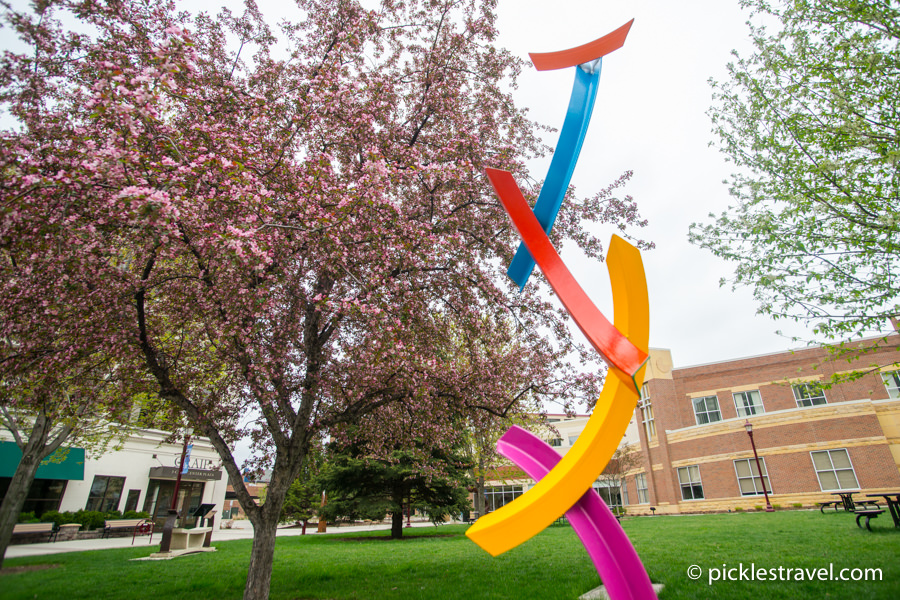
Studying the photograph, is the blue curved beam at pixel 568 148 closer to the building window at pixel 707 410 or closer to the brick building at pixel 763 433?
the brick building at pixel 763 433

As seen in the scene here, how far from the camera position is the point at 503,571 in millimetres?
9195

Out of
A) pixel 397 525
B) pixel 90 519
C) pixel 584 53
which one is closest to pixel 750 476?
pixel 397 525

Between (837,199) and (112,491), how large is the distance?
3135cm

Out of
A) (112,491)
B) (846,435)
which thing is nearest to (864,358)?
(846,435)

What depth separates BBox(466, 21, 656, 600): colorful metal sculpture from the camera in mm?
3979

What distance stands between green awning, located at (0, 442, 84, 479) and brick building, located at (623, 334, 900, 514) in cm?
3296

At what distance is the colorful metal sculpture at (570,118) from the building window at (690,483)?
34192mm

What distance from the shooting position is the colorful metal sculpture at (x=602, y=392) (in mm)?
3979

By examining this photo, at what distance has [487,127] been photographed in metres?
9.40

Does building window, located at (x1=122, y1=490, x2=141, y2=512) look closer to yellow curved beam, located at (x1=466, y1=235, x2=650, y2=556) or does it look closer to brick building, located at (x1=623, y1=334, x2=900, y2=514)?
yellow curved beam, located at (x1=466, y1=235, x2=650, y2=556)

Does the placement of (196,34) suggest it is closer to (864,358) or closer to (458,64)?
(458,64)

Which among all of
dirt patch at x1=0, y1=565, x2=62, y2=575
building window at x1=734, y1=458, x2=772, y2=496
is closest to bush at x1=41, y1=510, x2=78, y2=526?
dirt patch at x1=0, y1=565, x2=62, y2=575

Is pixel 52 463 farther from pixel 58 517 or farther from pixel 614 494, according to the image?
pixel 614 494

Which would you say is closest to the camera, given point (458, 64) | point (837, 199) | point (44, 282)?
point (44, 282)
